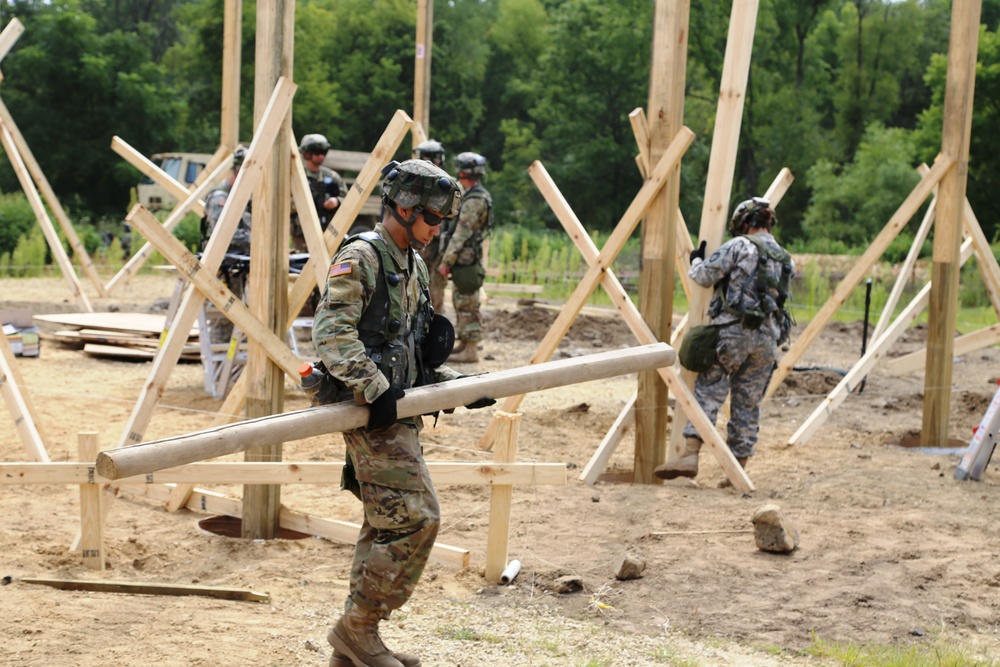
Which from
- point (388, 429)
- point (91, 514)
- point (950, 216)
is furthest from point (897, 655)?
point (950, 216)

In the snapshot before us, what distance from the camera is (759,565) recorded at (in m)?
6.06

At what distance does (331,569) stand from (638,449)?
2.48m

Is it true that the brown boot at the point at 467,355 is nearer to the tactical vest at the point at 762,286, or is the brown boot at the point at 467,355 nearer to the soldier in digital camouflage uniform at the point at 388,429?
the tactical vest at the point at 762,286

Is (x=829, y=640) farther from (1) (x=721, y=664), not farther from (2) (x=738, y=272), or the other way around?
(2) (x=738, y=272)

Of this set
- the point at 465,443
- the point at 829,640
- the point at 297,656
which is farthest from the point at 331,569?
the point at 465,443

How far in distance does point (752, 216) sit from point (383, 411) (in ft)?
13.8

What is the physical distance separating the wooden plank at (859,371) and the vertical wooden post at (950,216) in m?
0.15

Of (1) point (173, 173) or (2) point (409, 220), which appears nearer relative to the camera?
(2) point (409, 220)

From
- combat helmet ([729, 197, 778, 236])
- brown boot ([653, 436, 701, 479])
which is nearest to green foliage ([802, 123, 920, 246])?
combat helmet ([729, 197, 778, 236])

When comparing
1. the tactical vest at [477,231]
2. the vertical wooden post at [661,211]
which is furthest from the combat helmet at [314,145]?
the vertical wooden post at [661,211]

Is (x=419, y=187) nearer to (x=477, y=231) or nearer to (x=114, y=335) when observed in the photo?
(x=477, y=231)

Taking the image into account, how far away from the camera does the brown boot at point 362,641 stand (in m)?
4.39

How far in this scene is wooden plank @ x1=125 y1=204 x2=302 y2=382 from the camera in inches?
236

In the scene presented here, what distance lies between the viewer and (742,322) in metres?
7.50
